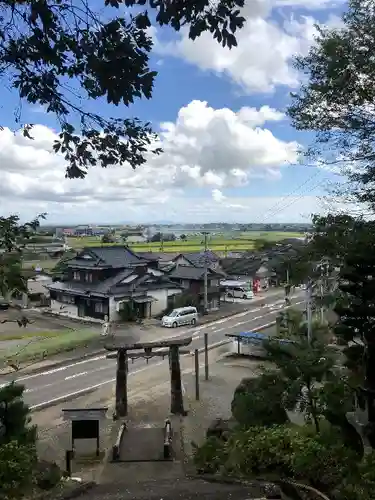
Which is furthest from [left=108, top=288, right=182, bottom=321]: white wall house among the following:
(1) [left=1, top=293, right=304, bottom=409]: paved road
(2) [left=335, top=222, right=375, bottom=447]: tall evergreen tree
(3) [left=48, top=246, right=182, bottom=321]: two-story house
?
(2) [left=335, top=222, right=375, bottom=447]: tall evergreen tree

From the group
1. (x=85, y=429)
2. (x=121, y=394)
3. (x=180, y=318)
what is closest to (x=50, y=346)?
(x=180, y=318)

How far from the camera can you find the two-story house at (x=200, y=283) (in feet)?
112

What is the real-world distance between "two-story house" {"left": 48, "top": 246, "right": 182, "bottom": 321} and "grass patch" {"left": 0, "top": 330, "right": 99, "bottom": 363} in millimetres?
3963

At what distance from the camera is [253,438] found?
7938 millimetres

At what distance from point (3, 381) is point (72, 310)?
45.5ft

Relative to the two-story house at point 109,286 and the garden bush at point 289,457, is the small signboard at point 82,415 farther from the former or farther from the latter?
the two-story house at point 109,286

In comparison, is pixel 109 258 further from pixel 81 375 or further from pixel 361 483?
pixel 361 483

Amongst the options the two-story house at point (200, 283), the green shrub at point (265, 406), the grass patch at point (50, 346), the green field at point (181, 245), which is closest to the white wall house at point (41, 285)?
the two-story house at point (200, 283)

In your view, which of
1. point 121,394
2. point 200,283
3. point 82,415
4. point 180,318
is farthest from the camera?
point 200,283

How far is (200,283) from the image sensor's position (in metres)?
34.4

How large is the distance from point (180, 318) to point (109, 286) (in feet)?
17.5

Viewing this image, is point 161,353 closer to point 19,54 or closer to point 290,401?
point 290,401

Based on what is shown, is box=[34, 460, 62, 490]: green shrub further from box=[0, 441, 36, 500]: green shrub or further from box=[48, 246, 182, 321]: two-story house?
box=[48, 246, 182, 321]: two-story house

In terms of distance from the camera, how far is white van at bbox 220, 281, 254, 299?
3888cm
